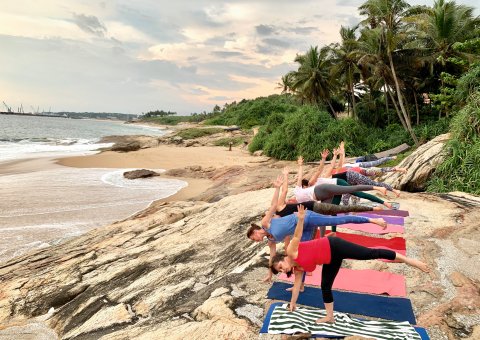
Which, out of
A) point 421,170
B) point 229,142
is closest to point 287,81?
point 229,142

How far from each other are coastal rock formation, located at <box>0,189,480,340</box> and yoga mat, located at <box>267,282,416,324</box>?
175 mm

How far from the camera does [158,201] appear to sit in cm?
1558

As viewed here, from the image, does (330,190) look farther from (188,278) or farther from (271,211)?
(188,278)

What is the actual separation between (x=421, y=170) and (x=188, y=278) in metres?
9.80

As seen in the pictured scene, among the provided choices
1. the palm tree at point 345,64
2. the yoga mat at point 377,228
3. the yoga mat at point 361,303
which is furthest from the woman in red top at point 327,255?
the palm tree at point 345,64

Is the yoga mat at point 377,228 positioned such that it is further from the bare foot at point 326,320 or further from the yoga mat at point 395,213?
the bare foot at point 326,320

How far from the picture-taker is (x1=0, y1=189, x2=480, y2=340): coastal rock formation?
189 inches

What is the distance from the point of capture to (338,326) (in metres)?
4.26

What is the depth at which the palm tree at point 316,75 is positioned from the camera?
3058cm

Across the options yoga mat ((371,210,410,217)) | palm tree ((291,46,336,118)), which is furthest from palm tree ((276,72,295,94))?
yoga mat ((371,210,410,217))

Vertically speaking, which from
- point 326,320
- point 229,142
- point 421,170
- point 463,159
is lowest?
point 326,320

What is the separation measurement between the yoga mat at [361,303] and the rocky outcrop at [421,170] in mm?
8425

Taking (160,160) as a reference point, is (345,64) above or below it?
above

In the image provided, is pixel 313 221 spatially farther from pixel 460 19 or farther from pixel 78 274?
pixel 460 19
